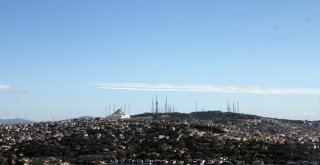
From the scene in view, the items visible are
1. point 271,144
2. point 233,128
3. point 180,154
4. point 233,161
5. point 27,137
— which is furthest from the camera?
point 233,128

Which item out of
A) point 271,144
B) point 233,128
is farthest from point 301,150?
point 233,128

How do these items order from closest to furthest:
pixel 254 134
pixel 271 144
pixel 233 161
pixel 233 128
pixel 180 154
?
pixel 233 161, pixel 180 154, pixel 271 144, pixel 254 134, pixel 233 128

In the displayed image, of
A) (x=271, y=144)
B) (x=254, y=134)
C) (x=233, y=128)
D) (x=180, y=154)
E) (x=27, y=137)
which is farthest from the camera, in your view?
(x=233, y=128)

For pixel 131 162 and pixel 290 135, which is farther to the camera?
pixel 290 135

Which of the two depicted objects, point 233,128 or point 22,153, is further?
point 233,128

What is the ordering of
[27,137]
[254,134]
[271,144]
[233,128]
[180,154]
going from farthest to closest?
1. [233,128]
2. [254,134]
3. [27,137]
4. [271,144]
5. [180,154]

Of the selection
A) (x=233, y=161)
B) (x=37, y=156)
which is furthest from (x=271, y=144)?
(x=37, y=156)

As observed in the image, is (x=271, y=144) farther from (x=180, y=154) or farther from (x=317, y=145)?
(x=180, y=154)

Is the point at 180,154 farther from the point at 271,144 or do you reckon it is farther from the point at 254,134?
→ the point at 254,134
